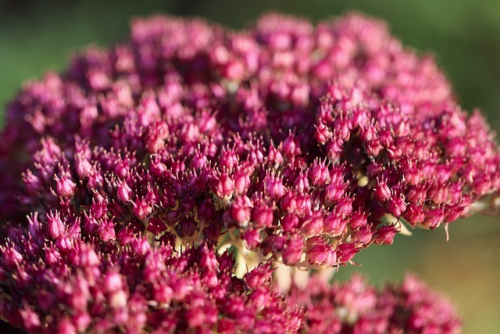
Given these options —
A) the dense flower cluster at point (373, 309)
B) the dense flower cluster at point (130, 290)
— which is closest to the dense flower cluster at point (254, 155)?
the dense flower cluster at point (130, 290)

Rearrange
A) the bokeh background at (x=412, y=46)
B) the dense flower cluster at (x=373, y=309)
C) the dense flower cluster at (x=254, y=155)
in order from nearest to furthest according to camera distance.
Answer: the dense flower cluster at (x=254, y=155) → the dense flower cluster at (x=373, y=309) → the bokeh background at (x=412, y=46)

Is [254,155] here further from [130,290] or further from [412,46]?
[412,46]

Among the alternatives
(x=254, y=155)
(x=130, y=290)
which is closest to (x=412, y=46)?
(x=254, y=155)

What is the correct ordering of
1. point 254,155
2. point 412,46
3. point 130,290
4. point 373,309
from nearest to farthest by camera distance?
point 130,290 → point 254,155 → point 373,309 → point 412,46

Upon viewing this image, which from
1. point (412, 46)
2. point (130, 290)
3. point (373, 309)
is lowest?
point (130, 290)

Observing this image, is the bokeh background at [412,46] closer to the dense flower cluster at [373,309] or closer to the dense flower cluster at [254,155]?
the dense flower cluster at [254,155]

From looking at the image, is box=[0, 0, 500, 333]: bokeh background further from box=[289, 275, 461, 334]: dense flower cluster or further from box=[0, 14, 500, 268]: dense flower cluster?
box=[289, 275, 461, 334]: dense flower cluster
